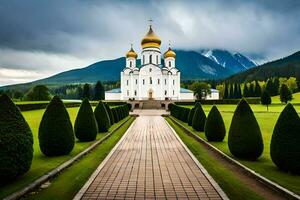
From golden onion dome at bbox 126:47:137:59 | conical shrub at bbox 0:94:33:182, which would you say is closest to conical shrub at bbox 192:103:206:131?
conical shrub at bbox 0:94:33:182

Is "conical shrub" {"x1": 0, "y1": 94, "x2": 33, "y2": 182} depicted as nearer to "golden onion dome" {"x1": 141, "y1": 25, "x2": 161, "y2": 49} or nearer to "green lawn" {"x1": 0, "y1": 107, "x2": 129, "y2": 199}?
"green lawn" {"x1": 0, "y1": 107, "x2": 129, "y2": 199}

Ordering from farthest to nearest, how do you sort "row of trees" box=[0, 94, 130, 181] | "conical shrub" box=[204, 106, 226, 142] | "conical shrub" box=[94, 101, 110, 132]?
"conical shrub" box=[94, 101, 110, 132] → "conical shrub" box=[204, 106, 226, 142] → "row of trees" box=[0, 94, 130, 181]

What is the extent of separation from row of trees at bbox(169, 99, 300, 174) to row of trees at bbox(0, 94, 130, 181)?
21.0ft

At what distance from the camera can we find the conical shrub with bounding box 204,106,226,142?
17.6 meters

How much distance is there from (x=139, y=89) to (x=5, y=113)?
241ft

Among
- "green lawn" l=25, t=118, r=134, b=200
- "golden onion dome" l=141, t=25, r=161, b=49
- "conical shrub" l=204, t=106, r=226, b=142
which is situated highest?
"golden onion dome" l=141, t=25, r=161, b=49

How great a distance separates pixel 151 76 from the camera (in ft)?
270

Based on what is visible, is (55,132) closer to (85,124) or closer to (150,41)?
(85,124)

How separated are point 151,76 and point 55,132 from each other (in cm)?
6988

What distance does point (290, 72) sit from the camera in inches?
6270

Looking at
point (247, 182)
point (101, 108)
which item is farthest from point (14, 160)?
point (101, 108)

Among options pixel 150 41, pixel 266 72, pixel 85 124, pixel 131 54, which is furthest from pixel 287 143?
pixel 266 72

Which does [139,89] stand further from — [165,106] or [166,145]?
[166,145]

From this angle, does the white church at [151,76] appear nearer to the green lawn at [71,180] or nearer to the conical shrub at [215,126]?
the conical shrub at [215,126]
